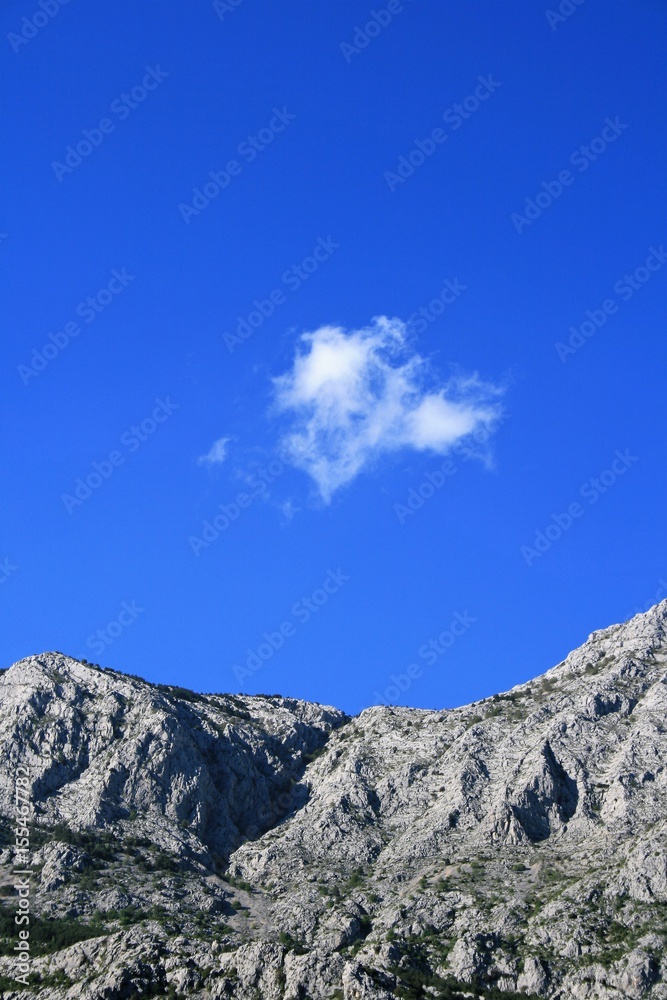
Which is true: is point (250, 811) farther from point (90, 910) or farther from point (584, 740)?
point (584, 740)

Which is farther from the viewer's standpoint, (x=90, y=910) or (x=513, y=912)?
(x=90, y=910)

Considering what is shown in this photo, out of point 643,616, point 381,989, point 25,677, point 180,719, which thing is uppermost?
point 25,677

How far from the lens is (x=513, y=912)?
4742 inches

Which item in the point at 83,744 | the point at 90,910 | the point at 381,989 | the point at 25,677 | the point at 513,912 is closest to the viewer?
the point at 381,989

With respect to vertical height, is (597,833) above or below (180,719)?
below

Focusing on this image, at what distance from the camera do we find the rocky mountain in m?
109

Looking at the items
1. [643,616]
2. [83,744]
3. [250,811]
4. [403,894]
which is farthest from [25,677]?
[643,616]

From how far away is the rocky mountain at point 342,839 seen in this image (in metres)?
109

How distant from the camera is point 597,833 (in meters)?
135

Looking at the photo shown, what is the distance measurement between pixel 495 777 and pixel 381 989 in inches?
2023

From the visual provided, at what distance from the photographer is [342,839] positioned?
484ft

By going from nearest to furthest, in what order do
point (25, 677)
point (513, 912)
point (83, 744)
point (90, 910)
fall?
1. point (513, 912)
2. point (90, 910)
3. point (83, 744)
4. point (25, 677)

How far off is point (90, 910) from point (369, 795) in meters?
44.7

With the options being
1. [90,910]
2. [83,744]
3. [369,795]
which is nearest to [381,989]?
[90,910]
